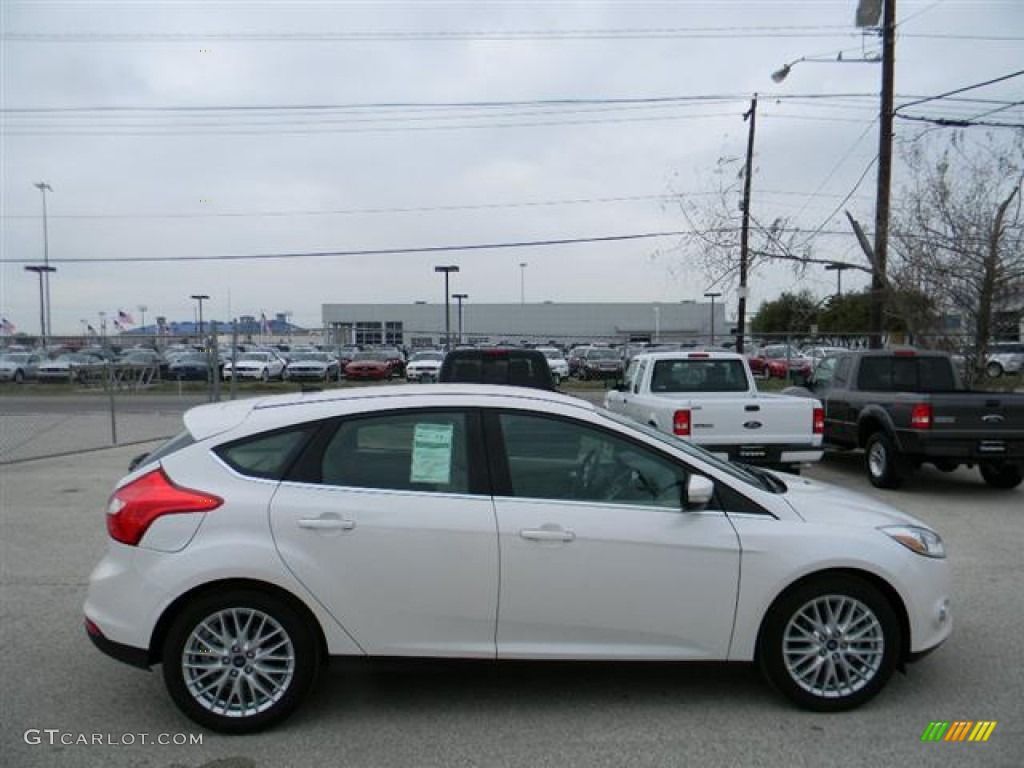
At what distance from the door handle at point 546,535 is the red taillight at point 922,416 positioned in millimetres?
7267

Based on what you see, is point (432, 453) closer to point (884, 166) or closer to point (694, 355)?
point (694, 355)

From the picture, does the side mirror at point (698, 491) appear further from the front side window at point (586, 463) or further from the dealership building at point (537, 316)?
the dealership building at point (537, 316)

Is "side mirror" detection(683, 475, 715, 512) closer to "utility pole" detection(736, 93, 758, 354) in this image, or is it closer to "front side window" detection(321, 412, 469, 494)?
"front side window" detection(321, 412, 469, 494)

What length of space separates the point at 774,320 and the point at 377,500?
3013 inches

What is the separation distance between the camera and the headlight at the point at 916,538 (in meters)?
4.05

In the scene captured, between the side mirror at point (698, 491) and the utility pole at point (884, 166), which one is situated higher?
the utility pole at point (884, 166)

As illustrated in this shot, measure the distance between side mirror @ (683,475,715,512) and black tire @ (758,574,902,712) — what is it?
61 cm

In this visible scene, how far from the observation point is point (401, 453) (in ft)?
13.1

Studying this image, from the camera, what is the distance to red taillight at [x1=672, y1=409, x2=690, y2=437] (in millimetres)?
9172

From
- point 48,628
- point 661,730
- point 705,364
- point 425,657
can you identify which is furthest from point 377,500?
point 705,364

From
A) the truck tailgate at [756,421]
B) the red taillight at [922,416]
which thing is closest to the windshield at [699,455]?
the truck tailgate at [756,421]

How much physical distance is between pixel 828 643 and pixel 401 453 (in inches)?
88.3

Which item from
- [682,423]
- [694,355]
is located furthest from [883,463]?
[682,423]

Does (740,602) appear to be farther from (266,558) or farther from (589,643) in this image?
(266,558)
